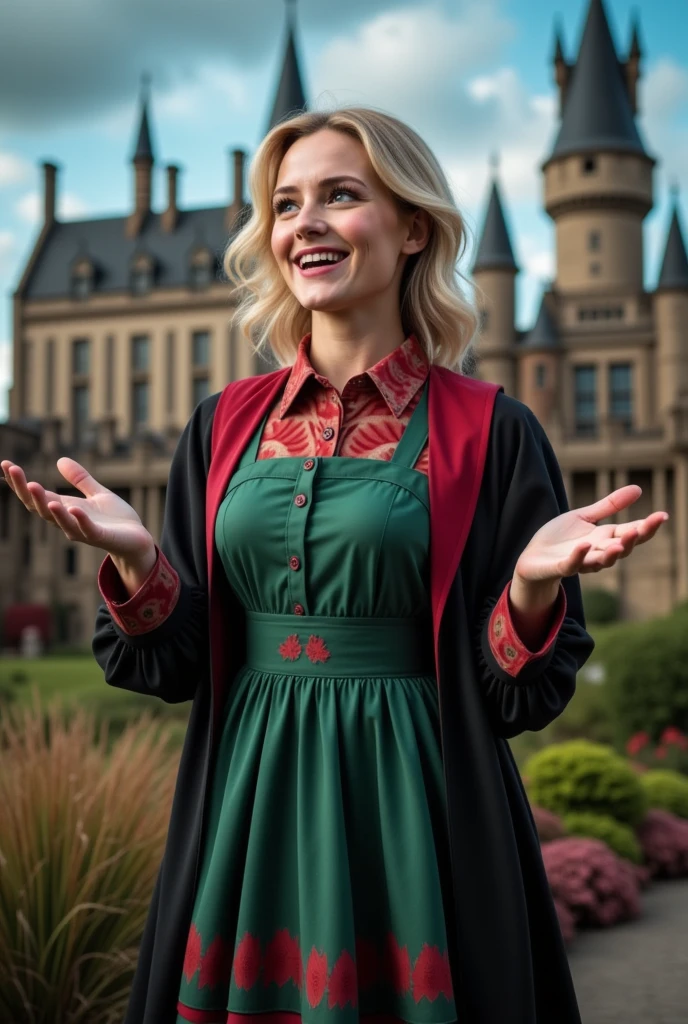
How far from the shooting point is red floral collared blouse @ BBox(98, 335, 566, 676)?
93.9 inches

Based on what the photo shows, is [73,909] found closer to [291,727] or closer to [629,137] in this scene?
[291,727]

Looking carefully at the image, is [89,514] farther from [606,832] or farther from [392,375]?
[606,832]

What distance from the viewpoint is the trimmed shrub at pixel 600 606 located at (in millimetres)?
39625

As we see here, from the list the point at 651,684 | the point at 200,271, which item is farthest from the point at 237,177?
the point at 651,684

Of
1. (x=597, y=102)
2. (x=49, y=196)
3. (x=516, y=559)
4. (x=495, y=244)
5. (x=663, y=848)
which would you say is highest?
(x=597, y=102)

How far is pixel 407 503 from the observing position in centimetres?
238

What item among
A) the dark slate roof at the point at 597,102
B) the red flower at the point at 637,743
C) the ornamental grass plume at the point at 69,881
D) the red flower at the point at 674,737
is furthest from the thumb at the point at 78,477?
the dark slate roof at the point at 597,102

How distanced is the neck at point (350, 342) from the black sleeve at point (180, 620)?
0.32m

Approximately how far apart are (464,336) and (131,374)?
5533 centimetres

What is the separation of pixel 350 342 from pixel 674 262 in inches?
1996

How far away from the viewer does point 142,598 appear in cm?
237

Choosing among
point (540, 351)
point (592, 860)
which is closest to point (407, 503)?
point (592, 860)

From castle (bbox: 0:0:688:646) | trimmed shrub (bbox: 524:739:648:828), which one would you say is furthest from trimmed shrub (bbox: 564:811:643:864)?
castle (bbox: 0:0:688:646)

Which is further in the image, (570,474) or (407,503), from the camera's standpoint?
(570,474)
